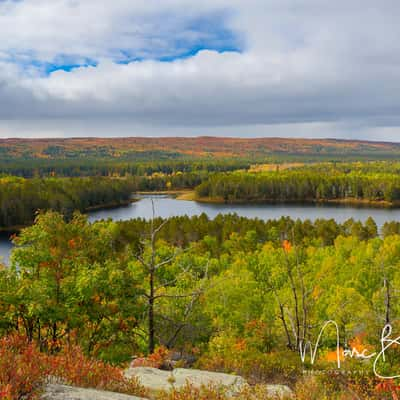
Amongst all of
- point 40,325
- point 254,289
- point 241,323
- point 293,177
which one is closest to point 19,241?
point 40,325

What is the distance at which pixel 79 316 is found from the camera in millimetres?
13039

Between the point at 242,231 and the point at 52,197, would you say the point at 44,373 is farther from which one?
the point at 52,197

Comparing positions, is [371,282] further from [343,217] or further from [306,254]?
[343,217]

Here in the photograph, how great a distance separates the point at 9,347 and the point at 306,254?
143ft

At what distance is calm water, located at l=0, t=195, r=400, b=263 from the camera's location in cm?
9425

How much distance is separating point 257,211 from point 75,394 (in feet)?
335

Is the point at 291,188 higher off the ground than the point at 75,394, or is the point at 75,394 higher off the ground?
the point at 75,394

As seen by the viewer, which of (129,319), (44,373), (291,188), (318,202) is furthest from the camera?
(291,188)

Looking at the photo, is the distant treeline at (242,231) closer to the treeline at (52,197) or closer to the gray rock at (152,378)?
the treeline at (52,197)

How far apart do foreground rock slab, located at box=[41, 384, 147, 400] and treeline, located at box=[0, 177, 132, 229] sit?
224ft

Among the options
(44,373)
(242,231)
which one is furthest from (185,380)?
(242,231)

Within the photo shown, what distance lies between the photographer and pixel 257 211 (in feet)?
352

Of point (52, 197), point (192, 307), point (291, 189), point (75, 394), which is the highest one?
point (75, 394)

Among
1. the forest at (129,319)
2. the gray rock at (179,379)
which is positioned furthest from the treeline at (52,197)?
the gray rock at (179,379)
